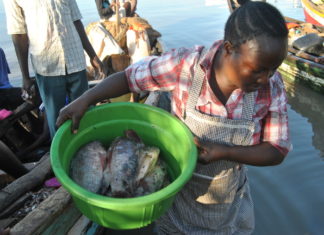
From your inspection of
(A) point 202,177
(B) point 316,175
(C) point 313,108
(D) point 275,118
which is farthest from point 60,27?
(C) point 313,108

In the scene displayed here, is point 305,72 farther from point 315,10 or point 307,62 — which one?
point 315,10

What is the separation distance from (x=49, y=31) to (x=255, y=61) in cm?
227

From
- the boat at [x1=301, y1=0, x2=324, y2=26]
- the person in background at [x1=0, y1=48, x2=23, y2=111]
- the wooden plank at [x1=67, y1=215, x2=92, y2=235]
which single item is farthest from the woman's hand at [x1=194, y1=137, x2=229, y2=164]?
the boat at [x1=301, y1=0, x2=324, y2=26]

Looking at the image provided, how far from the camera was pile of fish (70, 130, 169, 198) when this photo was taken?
1.55 meters

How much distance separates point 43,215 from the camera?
5.47ft

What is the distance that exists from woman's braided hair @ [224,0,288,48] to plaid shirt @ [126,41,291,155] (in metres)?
0.19

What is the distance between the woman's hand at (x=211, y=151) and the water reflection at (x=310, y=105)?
3.71 m

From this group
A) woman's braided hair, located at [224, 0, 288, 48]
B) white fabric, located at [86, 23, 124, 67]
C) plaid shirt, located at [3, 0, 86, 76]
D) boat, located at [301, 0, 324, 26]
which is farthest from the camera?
boat, located at [301, 0, 324, 26]

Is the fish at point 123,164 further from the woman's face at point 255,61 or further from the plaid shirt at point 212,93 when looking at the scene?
the woman's face at point 255,61

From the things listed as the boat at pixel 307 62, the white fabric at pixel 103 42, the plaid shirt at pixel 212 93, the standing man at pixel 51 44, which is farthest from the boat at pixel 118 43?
the plaid shirt at pixel 212 93

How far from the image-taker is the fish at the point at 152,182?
156cm

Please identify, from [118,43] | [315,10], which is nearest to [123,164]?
[118,43]

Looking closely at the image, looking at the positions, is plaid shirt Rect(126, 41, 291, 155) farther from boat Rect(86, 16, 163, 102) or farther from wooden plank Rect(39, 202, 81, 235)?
boat Rect(86, 16, 163, 102)

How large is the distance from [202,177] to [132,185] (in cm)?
39
